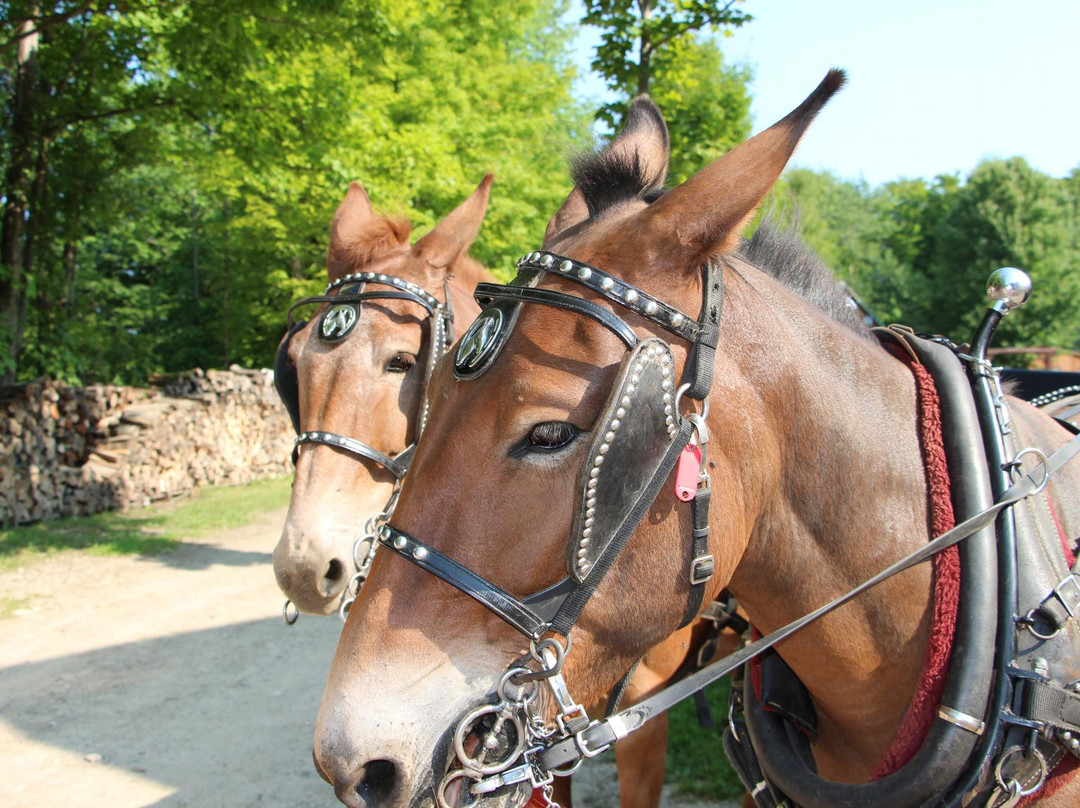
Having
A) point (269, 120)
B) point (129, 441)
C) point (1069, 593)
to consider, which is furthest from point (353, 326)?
point (129, 441)

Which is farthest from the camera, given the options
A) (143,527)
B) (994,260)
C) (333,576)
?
(994,260)

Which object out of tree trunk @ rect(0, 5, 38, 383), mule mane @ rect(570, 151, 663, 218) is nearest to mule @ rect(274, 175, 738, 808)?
Result: mule mane @ rect(570, 151, 663, 218)

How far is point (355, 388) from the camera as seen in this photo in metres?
2.72

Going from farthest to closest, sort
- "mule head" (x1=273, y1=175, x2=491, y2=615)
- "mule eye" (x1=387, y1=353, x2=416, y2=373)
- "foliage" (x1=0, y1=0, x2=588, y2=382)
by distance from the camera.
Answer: "foliage" (x1=0, y1=0, x2=588, y2=382) < "mule eye" (x1=387, y1=353, x2=416, y2=373) < "mule head" (x1=273, y1=175, x2=491, y2=615)

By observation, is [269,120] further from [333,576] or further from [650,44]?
[333,576]

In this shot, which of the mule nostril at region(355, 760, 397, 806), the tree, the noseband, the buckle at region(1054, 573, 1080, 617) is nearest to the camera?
the mule nostril at region(355, 760, 397, 806)

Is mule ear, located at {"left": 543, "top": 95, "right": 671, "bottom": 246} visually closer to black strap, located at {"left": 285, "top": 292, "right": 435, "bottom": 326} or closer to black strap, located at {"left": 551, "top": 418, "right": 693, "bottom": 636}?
black strap, located at {"left": 551, "top": 418, "right": 693, "bottom": 636}

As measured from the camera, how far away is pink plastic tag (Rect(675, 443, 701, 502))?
1219 mm

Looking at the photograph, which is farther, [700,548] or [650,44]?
[650,44]

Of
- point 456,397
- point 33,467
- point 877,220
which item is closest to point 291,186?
Result: point 33,467

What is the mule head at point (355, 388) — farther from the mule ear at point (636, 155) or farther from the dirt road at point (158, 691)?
the dirt road at point (158, 691)

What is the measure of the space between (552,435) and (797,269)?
0.84 m

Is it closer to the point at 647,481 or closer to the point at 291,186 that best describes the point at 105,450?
the point at 291,186

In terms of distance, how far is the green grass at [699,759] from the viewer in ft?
12.1
